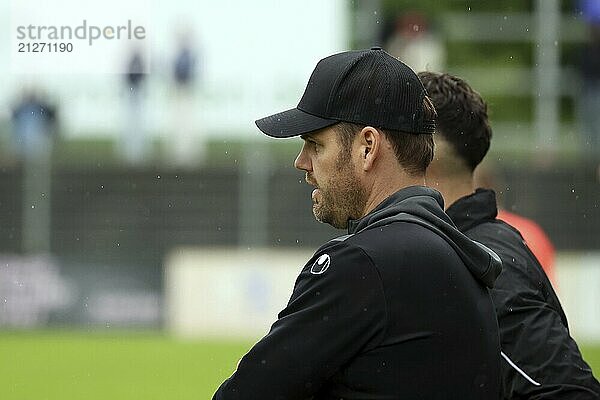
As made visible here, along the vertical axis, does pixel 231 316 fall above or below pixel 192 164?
below

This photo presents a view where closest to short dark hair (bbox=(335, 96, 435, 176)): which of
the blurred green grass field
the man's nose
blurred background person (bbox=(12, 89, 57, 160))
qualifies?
the man's nose

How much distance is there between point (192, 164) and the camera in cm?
1451

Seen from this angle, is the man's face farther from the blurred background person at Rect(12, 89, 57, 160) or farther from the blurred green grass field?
the blurred background person at Rect(12, 89, 57, 160)

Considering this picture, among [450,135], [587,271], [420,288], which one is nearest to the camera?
[420,288]

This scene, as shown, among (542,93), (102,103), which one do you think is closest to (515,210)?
(542,93)

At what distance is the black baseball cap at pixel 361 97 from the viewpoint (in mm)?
2514

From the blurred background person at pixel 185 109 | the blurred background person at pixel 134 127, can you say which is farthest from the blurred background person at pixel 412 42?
the blurred background person at pixel 134 127

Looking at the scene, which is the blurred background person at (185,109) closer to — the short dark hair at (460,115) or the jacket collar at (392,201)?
the short dark hair at (460,115)

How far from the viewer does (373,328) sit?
2352 mm

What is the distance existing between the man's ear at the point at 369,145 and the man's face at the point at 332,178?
3 centimetres

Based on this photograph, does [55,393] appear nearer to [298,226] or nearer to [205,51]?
[298,226]

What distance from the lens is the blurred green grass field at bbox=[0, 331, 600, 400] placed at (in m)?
10.4

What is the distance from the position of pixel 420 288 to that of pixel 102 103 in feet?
38.5

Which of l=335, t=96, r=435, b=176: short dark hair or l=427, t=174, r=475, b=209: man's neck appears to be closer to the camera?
l=335, t=96, r=435, b=176: short dark hair
